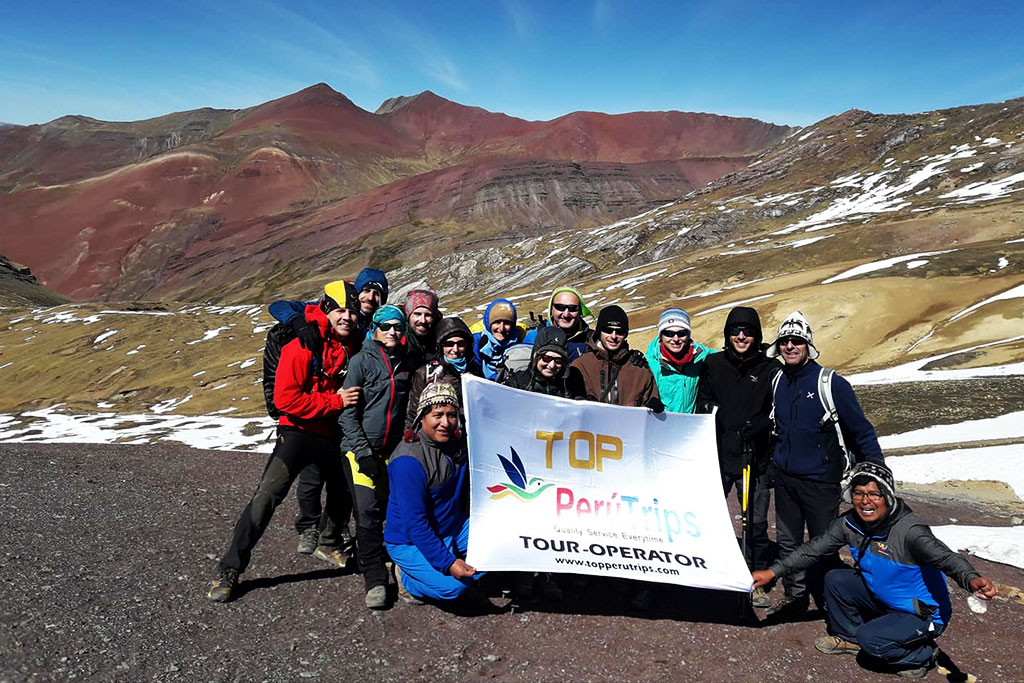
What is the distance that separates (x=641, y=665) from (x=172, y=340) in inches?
3278

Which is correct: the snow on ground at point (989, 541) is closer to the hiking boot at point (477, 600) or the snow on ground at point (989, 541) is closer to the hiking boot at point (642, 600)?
the hiking boot at point (642, 600)

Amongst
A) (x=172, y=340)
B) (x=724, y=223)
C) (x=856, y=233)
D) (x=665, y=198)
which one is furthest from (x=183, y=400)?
(x=665, y=198)

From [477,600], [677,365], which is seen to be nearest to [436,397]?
[477,600]

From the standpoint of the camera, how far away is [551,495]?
22.2 ft

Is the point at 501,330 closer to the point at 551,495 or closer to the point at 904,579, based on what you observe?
the point at 551,495

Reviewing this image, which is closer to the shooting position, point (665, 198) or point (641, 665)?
point (641, 665)

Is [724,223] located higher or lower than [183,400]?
higher

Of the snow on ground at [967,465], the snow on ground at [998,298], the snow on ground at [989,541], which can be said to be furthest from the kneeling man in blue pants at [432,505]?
the snow on ground at [998,298]

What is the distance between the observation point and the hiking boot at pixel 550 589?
6.98 m

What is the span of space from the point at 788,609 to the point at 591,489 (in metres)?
2.59

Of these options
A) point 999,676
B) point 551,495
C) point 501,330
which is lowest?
point 999,676

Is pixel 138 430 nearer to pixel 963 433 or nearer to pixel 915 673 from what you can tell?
pixel 915 673

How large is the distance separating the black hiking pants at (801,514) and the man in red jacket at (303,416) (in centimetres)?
486

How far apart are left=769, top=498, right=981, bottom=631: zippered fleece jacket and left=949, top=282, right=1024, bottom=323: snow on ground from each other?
34066 millimetres
